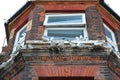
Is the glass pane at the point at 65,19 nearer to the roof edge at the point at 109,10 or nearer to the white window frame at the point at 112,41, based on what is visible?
the white window frame at the point at 112,41

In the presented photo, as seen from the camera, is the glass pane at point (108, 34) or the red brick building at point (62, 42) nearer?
the red brick building at point (62, 42)

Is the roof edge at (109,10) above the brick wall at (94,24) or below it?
above

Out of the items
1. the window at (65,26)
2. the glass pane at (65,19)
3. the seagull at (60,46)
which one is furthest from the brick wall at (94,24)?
the seagull at (60,46)

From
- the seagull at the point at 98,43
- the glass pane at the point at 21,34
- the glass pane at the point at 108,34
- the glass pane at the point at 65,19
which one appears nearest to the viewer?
the seagull at the point at 98,43

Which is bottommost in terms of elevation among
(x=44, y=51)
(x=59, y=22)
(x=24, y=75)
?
(x=24, y=75)

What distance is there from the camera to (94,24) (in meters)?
11.9

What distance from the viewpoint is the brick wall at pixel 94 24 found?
11273 millimetres

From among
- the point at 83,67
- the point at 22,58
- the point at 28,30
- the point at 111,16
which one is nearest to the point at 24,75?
the point at 22,58

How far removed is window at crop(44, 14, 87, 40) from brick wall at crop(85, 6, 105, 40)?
7.8 inches

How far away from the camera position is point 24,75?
375 inches

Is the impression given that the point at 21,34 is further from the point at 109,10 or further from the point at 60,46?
the point at 109,10

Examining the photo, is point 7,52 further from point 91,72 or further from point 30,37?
point 91,72

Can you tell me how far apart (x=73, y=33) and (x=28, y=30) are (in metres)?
1.52

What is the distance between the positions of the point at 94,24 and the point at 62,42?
201 cm
